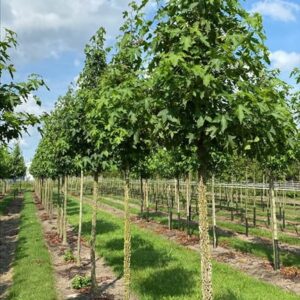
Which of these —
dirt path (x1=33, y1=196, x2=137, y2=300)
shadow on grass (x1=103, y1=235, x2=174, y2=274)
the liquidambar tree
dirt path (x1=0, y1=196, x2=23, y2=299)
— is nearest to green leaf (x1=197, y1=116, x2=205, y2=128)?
the liquidambar tree

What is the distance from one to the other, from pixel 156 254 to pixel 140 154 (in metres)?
7.29

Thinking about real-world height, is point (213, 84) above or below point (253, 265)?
above

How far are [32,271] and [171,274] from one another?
436 centimetres

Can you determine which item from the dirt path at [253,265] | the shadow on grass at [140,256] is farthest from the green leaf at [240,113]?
the shadow on grass at [140,256]

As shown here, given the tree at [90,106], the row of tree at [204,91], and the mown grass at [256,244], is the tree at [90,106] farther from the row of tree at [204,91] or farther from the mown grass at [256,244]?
the mown grass at [256,244]

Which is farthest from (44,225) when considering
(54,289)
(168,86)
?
(168,86)

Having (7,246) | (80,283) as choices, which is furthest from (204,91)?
(7,246)

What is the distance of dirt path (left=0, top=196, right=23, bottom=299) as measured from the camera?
41.6 ft

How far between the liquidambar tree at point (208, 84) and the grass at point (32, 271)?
6.67m

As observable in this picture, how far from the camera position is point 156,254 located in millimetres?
15234

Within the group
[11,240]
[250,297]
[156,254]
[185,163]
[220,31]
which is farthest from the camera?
[11,240]

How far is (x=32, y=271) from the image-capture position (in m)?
13.2

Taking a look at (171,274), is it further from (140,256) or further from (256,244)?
(256,244)

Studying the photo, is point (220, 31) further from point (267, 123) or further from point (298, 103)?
point (298, 103)
